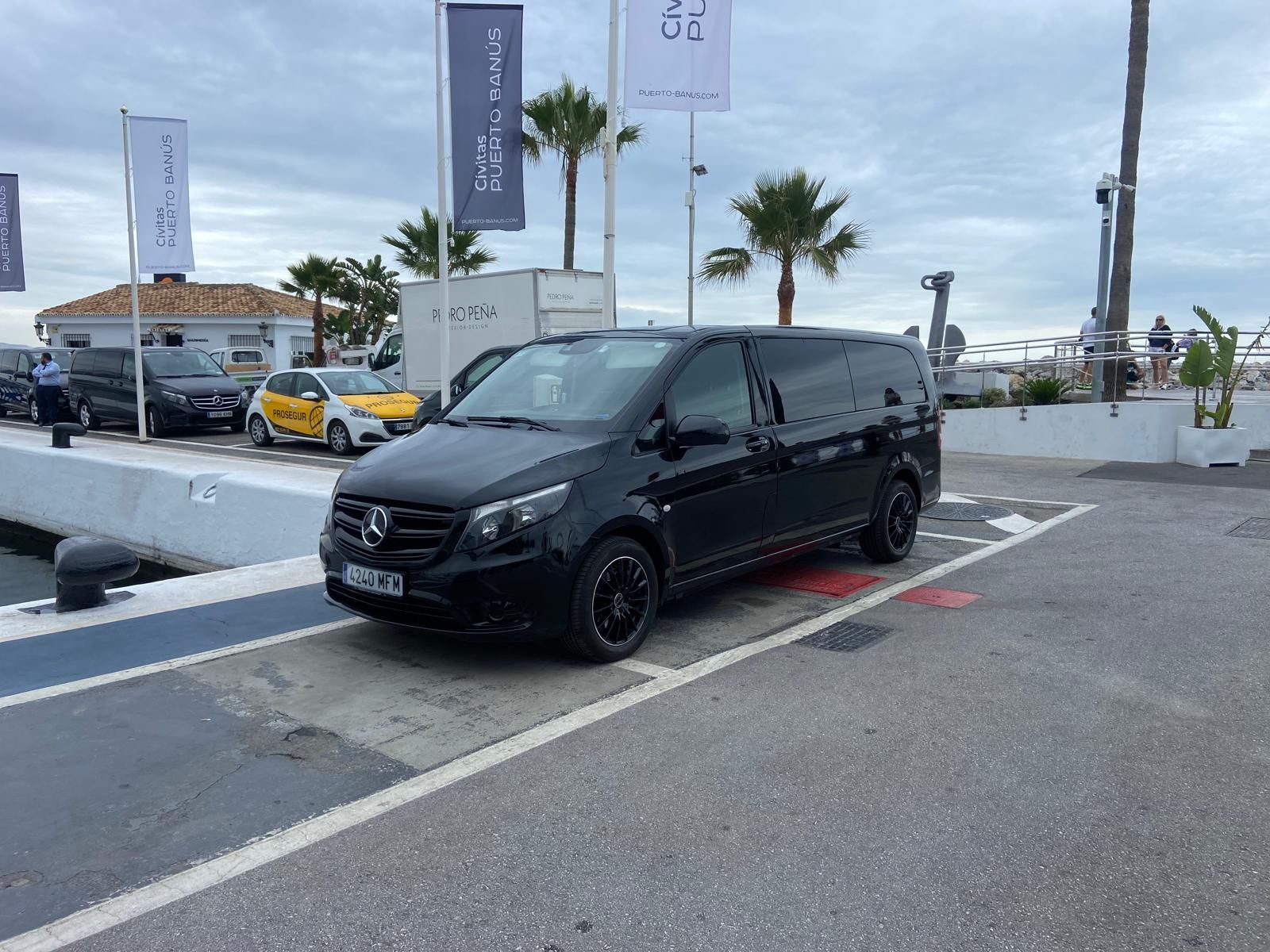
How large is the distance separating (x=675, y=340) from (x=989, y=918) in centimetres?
381

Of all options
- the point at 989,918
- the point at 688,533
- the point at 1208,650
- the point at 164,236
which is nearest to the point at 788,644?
the point at 688,533

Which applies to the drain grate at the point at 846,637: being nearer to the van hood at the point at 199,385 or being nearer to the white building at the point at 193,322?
the van hood at the point at 199,385

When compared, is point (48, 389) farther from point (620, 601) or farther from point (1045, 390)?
point (620, 601)

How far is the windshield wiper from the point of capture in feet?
18.1

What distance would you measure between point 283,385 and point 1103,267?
50.7ft

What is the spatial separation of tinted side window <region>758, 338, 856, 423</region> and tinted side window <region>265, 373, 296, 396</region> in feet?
43.8

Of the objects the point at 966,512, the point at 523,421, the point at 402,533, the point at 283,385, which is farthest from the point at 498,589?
the point at 283,385

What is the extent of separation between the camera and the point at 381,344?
2550 cm

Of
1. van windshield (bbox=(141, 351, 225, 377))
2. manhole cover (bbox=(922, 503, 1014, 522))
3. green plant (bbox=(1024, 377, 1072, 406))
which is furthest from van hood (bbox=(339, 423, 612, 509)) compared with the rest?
van windshield (bbox=(141, 351, 225, 377))

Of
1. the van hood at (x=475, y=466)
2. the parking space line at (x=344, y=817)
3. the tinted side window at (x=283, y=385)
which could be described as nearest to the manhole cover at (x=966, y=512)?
the parking space line at (x=344, y=817)

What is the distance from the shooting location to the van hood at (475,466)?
4.83 m

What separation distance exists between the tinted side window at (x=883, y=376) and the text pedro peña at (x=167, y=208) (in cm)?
1452

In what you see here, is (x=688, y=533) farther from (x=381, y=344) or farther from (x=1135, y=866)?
(x=381, y=344)

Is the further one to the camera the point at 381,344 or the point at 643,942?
the point at 381,344
